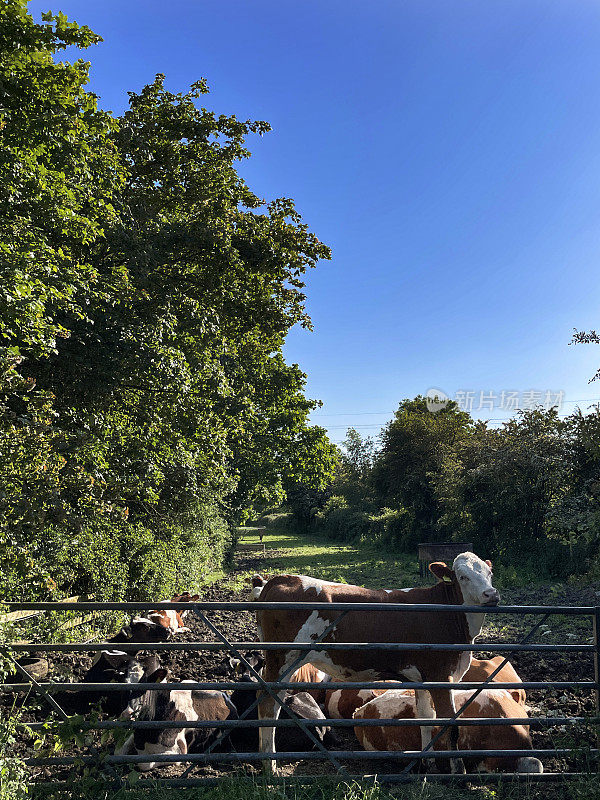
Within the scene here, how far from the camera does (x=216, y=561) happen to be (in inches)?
799

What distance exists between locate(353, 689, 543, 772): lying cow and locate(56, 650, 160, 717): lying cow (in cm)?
211

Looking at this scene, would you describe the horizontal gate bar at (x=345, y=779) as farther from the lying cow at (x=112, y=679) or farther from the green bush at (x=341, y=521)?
the green bush at (x=341, y=521)

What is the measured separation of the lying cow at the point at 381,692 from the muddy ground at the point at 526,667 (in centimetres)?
23

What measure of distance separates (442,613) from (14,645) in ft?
11.4

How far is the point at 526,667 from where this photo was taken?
25.0ft

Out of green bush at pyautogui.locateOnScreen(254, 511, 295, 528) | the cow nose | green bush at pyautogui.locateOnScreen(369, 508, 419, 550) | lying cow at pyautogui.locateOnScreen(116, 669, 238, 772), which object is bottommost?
green bush at pyautogui.locateOnScreen(254, 511, 295, 528)

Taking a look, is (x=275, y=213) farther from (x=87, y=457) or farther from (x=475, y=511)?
A: (x=475, y=511)

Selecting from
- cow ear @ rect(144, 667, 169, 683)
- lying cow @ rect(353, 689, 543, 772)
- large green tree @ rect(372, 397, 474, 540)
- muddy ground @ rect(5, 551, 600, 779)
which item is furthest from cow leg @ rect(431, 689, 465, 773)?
large green tree @ rect(372, 397, 474, 540)

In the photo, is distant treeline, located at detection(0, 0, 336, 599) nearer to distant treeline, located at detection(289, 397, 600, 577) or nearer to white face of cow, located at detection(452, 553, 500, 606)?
white face of cow, located at detection(452, 553, 500, 606)

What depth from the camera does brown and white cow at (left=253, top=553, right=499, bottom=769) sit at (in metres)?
4.52

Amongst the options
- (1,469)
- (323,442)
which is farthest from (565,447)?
(1,469)

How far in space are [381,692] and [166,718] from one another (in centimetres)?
216

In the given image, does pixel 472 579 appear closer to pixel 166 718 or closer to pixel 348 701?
pixel 348 701

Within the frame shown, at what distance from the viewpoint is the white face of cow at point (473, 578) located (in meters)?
4.71
